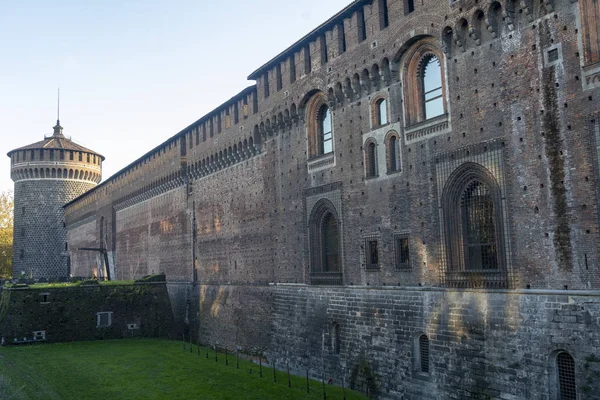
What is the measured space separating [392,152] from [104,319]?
61.1 ft

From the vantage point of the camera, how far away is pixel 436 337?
45.6 ft

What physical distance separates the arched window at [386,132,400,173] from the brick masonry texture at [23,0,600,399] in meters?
0.15

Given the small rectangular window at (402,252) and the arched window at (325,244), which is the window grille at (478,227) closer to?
the small rectangular window at (402,252)

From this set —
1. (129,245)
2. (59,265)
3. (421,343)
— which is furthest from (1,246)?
(421,343)

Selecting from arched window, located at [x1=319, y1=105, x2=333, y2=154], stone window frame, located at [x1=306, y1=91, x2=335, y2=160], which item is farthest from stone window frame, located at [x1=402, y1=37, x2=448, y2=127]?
stone window frame, located at [x1=306, y1=91, x2=335, y2=160]

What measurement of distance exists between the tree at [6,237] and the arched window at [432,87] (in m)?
54.6

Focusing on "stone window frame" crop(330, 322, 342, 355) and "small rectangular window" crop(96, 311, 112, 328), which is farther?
"small rectangular window" crop(96, 311, 112, 328)

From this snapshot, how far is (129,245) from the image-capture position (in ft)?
129

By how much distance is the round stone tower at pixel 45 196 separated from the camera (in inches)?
1956

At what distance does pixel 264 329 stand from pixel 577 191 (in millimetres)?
13511

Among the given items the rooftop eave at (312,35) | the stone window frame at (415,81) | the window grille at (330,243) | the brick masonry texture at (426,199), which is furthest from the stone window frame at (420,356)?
the rooftop eave at (312,35)

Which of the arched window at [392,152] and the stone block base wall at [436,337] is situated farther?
the arched window at [392,152]

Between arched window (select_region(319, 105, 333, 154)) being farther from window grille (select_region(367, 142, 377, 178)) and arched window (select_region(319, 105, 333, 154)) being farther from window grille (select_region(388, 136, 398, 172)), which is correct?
window grille (select_region(388, 136, 398, 172))

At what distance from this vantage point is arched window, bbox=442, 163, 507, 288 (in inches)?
500
